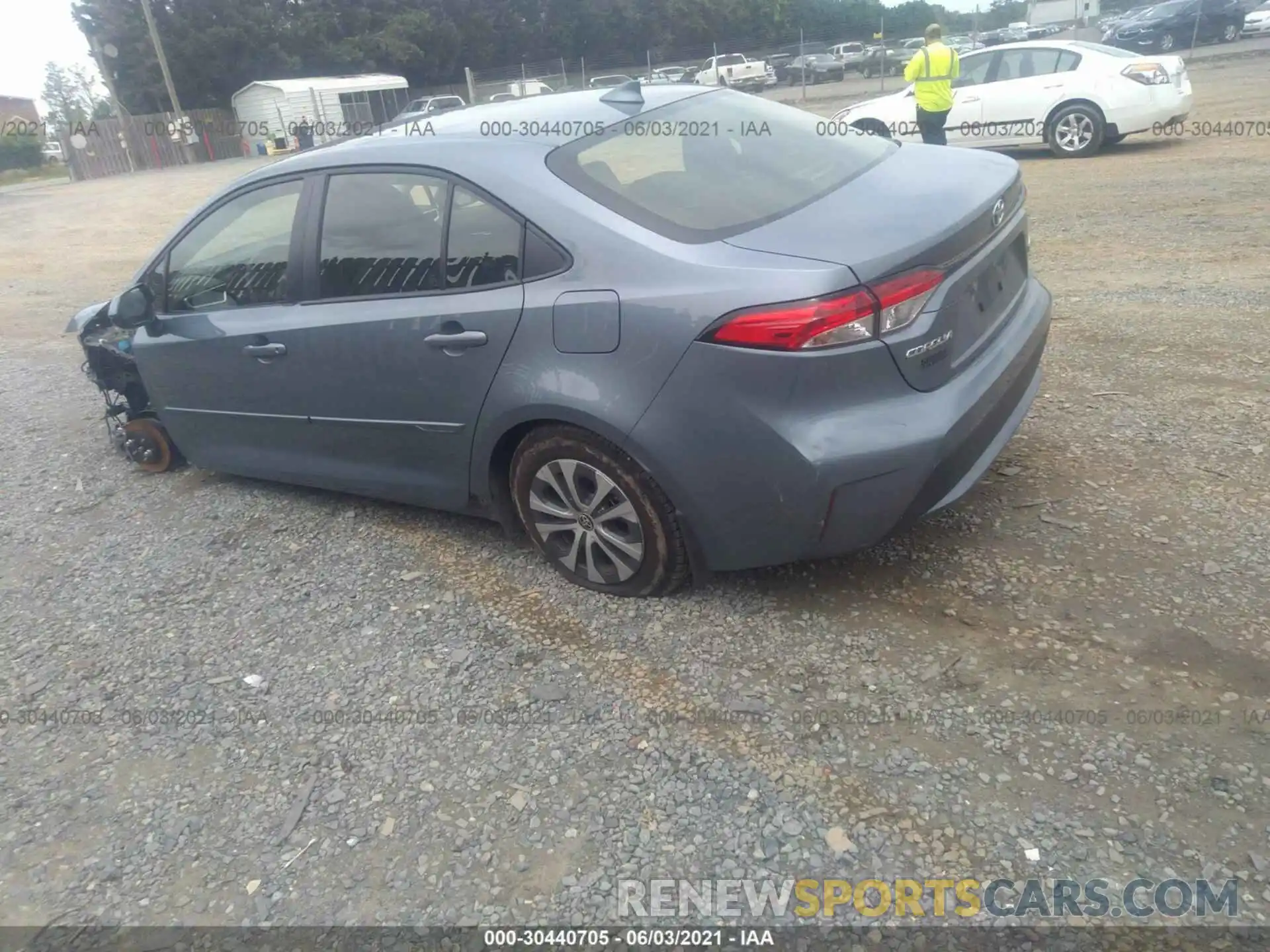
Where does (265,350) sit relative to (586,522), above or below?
above

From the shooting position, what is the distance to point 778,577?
341 centimetres

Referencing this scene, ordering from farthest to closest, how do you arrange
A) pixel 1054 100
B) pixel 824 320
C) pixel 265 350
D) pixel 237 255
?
1. pixel 1054 100
2. pixel 237 255
3. pixel 265 350
4. pixel 824 320

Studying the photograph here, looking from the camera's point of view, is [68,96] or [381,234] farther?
[68,96]

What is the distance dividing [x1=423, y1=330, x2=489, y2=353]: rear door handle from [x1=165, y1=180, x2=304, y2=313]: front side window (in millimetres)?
902

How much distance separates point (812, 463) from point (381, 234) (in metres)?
1.87

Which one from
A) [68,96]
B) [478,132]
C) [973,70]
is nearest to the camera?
[478,132]

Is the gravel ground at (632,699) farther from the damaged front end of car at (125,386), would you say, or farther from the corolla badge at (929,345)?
the corolla badge at (929,345)

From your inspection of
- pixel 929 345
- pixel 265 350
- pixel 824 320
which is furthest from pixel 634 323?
pixel 265 350

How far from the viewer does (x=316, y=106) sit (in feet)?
124

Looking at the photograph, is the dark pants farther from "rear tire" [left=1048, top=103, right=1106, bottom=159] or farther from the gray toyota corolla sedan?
the gray toyota corolla sedan

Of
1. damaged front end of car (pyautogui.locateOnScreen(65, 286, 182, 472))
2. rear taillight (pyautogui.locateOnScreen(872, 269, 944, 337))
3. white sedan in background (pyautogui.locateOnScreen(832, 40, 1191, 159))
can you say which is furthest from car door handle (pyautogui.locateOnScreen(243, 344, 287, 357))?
white sedan in background (pyautogui.locateOnScreen(832, 40, 1191, 159))

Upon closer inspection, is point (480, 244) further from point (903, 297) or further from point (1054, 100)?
point (1054, 100)

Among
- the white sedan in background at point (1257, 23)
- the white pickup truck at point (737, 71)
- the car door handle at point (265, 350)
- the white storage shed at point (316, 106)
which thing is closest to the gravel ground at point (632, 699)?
the car door handle at point (265, 350)

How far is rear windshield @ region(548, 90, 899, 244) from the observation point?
3037 millimetres
